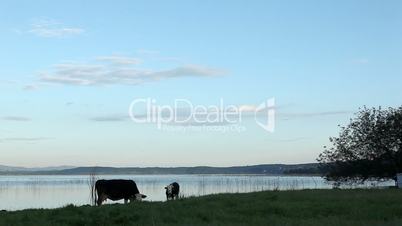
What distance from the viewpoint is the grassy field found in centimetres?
1655

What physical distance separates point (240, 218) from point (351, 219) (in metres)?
3.08

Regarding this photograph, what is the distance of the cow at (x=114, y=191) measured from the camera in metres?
30.2

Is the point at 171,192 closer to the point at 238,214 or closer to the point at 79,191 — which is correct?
the point at 238,214

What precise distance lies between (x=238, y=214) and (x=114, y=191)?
42.4 feet

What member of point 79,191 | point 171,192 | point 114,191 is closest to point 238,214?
point 114,191

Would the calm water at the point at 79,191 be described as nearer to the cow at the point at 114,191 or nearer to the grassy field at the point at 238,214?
the cow at the point at 114,191

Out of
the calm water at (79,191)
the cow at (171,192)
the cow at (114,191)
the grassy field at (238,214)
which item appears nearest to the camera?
the grassy field at (238,214)

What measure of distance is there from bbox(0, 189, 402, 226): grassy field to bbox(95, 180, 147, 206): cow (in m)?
8.27

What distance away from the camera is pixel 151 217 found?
57.1 feet

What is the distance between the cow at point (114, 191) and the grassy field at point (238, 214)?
827 centimetres

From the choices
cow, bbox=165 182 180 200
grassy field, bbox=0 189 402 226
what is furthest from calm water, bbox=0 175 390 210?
grassy field, bbox=0 189 402 226

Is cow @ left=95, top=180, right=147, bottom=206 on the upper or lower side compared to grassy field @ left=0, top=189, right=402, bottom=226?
upper

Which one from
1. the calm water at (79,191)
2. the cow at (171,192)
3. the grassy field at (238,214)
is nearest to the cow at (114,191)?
the cow at (171,192)

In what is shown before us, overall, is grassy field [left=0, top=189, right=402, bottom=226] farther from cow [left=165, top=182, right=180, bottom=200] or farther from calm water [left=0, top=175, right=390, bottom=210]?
calm water [left=0, top=175, right=390, bottom=210]
